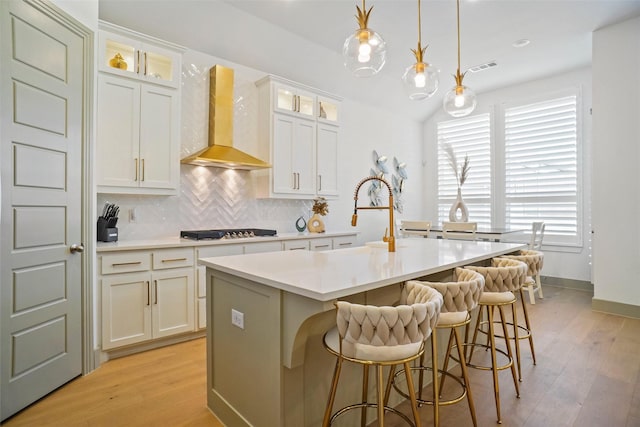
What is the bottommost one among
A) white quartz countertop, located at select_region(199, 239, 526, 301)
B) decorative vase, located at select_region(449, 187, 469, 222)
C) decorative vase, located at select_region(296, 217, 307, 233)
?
white quartz countertop, located at select_region(199, 239, 526, 301)

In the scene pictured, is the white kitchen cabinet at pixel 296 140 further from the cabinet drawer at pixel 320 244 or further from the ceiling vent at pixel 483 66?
the ceiling vent at pixel 483 66

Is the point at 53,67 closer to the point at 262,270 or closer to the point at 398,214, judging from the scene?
the point at 262,270

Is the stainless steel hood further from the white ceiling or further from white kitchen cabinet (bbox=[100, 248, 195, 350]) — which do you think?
white kitchen cabinet (bbox=[100, 248, 195, 350])

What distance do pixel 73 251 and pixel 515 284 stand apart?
A: 10.0 ft

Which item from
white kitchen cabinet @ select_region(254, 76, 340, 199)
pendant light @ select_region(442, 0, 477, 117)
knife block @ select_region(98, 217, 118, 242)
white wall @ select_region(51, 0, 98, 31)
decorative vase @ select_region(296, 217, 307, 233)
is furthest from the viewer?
decorative vase @ select_region(296, 217, 307, 233)

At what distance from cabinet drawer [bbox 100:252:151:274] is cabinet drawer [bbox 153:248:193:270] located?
7cm

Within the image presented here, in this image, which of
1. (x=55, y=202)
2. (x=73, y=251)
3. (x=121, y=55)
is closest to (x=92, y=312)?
(x=73, y=251)

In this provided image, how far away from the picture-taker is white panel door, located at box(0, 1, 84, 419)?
2.10 meters

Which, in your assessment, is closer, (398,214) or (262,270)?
(262,270)

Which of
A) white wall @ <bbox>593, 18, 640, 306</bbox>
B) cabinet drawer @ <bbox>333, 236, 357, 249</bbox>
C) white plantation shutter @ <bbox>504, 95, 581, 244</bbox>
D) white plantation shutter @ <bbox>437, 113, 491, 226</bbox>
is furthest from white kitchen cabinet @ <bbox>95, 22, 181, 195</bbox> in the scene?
white plantation shutter @ <bbox>504, 95, 581, 244</bbox>

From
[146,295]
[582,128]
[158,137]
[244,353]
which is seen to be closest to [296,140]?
[158,137]

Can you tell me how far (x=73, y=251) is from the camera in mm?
2551

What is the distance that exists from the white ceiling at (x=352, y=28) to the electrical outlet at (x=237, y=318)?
302 centimetres

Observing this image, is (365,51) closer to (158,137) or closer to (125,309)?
(158,137)
